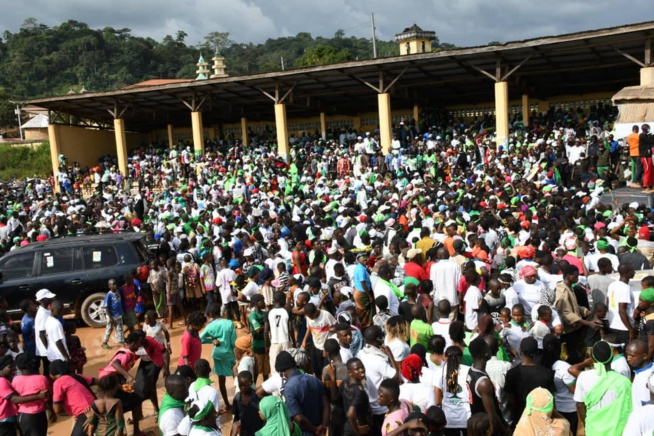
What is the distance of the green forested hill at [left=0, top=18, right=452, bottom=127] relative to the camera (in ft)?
269

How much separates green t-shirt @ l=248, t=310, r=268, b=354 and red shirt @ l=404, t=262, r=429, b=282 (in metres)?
1.92

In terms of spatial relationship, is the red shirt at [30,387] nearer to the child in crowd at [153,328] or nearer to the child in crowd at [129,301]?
the child in crowd at [153,328]

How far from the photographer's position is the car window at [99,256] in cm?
1082

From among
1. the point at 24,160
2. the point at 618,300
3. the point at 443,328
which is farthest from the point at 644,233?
the point at 24,160

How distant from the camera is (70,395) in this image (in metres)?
5.75

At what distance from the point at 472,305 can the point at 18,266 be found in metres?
7.87

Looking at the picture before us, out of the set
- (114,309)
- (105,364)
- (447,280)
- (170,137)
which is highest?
(170,137)

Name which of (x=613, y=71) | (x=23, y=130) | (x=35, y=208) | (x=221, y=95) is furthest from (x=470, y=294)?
(x=23, y=130)

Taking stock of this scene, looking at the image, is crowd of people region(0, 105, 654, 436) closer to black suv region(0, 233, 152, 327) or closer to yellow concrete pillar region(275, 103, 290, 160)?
black suv region(0, 233, 152, 327)

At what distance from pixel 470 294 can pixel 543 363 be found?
4.85 feet

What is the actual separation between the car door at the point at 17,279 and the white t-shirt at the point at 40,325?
3.15 meters

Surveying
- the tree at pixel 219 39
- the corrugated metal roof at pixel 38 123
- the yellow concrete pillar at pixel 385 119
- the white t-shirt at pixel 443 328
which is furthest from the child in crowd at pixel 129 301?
the tree at pixel 219 39

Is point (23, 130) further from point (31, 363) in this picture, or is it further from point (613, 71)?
point (31, 363)

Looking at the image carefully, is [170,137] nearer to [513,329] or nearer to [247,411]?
[513,329]
